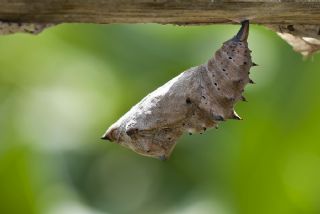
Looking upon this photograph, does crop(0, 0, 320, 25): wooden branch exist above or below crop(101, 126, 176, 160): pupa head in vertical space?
above

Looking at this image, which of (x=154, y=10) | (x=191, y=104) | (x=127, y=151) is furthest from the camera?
(x=127, y=151)

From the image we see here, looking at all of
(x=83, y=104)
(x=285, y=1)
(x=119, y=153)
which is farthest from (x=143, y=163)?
(x=285, y=1)

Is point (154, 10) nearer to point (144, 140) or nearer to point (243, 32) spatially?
point (243, 32)

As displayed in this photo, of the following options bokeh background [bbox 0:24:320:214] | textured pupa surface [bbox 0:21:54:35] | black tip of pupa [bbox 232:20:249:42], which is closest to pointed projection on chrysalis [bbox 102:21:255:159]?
black tip of pupa [bbox 232:20:249:42]

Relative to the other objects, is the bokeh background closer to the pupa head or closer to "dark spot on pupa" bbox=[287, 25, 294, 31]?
the pupa head

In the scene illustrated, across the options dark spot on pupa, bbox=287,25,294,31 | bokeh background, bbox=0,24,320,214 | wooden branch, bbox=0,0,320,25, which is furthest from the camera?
bokeh background, bbox=0,24,320,214

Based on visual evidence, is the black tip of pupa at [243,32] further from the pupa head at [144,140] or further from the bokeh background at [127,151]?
the bokeh background at [127,151]

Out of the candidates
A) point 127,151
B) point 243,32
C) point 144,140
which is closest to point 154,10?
point 243,32
